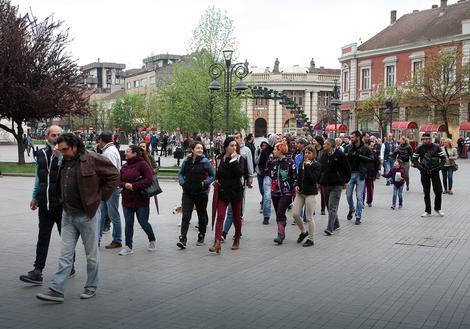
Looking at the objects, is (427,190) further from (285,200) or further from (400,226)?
(285,200)

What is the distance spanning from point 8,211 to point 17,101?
56.8 feet

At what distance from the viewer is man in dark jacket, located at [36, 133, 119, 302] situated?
6.65 metres

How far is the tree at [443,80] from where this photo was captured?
1861 inches

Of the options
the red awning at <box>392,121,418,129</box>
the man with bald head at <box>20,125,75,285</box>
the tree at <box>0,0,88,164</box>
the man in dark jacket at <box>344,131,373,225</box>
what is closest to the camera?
the man with bald head at <box>20,125,75,285</box>

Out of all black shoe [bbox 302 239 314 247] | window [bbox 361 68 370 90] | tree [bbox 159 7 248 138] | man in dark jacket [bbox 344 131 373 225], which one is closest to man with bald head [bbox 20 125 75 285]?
black shoe [bbox 302 239 314 247]

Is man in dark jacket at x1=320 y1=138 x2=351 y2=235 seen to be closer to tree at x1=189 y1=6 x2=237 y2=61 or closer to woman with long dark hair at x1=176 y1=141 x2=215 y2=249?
woman with long dark hair at x1=176 y1=141 x2=215 y2=249

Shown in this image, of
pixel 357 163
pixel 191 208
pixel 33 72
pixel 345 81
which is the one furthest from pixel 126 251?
pixel 345 81

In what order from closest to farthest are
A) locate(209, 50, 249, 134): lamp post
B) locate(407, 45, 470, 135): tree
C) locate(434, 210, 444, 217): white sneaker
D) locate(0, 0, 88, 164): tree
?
locate(434, 210, 444, 217): white sneaker
locate(209, 50, 249, 134): lamp post
locate(0, 0, 88, 164): tree
locate(407, 45, 470, 135): tree

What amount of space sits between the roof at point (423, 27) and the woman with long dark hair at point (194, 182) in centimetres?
4752

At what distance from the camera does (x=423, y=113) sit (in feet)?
169

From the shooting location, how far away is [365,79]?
61.5 m

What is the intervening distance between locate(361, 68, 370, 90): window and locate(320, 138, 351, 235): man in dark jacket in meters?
50.9

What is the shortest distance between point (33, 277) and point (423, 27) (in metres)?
56.7

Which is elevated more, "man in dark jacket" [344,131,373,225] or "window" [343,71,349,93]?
"window" [343,71,349,93]
